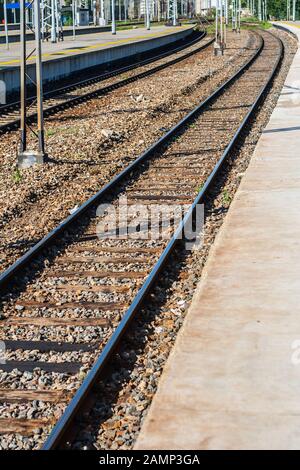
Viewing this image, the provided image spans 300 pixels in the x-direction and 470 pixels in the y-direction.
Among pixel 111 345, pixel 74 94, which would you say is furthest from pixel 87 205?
pixel 74 94

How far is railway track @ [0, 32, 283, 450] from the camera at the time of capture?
6.18 m

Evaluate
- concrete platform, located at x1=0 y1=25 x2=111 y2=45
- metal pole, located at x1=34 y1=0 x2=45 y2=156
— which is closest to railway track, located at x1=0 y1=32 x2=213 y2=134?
metal pole, located at x1=34 y1=0 x2=45 y2=156

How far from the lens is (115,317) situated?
25.8 feet

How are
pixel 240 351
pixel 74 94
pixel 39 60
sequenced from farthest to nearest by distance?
1. pixel 74 94
2. pixel 39 60
3. pixel 240 351

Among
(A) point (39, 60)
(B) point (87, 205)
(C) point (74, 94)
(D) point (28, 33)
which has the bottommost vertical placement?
(C) point (74, 94)

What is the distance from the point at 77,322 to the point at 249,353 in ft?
5.60

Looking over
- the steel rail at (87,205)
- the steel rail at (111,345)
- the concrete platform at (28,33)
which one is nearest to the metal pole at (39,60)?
the steel rail at (87,205)

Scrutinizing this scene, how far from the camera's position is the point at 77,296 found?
8.43m

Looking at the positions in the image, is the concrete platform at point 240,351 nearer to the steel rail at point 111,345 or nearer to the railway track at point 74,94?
the steel rail at point 111,345

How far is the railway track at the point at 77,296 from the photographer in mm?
6176

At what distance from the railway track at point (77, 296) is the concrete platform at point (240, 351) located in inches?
22.7

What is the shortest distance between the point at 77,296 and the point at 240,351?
2.19 metres

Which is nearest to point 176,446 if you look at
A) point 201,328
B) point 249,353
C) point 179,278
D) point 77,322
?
point 249,353

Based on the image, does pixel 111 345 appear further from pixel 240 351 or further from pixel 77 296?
pixel 77 296
